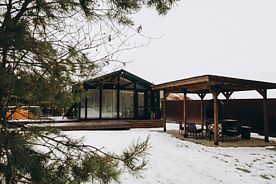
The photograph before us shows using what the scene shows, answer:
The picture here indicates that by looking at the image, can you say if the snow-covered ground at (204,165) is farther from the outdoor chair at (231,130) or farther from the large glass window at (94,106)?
the large glass window at (94,106)

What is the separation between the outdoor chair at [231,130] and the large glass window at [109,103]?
23.6ft

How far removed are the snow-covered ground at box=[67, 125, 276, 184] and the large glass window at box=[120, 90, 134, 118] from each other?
704 centimetres

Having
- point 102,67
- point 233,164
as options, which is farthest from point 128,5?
point 233,164

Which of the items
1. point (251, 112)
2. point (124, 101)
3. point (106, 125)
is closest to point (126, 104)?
point (124, 101)

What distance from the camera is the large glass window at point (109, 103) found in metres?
14.8

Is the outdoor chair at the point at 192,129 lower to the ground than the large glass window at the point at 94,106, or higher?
lower

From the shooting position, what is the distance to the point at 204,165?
605cm

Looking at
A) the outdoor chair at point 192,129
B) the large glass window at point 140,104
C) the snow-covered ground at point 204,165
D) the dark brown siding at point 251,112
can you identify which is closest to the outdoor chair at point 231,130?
the outdoor chair at point 192,129

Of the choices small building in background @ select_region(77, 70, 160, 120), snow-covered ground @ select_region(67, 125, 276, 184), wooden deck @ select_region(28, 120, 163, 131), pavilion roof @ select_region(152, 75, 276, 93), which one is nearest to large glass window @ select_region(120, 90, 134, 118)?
small building in background @ select_region(77, 70, 160, 120)

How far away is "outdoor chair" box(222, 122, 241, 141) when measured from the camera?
954cm

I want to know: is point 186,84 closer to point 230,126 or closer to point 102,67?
point 230,126

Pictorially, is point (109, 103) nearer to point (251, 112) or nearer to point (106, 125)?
point (106, 125)

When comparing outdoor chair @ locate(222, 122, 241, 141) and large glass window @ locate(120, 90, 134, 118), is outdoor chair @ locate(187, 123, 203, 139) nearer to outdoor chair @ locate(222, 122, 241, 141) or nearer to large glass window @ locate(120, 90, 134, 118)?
outdoor chair @ locate(222, 122, 241, 141)

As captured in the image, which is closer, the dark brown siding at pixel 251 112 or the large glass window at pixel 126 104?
the dark brown siding at pixel 251 112
